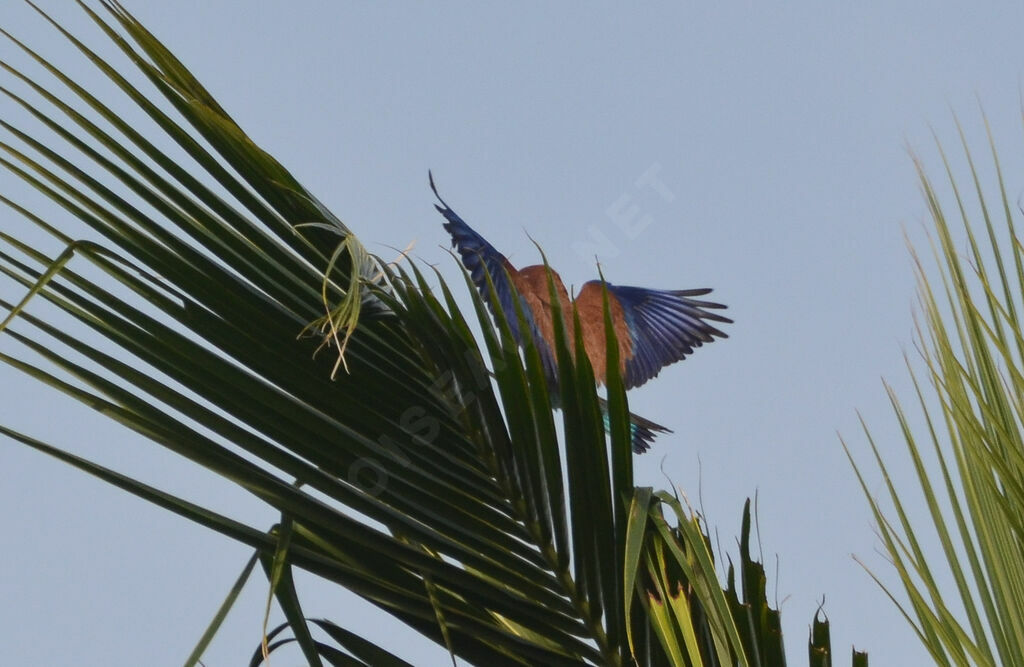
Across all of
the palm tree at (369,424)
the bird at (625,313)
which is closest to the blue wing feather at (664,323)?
the bird at (625,313)

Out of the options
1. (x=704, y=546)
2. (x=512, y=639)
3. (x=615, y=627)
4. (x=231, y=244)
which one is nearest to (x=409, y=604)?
(x=512, y=639)

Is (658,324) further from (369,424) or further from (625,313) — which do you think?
(369,424)

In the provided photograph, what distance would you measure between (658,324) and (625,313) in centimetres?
13

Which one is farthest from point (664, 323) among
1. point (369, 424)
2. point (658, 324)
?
point (369, 424)

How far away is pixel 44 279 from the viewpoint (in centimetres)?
129

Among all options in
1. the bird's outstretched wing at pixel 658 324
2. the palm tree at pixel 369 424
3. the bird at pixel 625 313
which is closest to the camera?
the palm tree at pixel 369 424

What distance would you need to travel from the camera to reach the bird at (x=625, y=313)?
350cm

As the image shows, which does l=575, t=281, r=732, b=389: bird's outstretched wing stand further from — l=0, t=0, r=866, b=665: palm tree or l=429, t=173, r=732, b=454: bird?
l=0, t=0, r=866, b=665: palm tree

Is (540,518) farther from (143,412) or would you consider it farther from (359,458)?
(143,412)

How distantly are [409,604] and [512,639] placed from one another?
14 cm

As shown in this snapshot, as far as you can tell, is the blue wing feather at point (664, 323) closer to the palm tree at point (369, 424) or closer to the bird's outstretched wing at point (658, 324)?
the bird's outstretched wing at point (658, 324)

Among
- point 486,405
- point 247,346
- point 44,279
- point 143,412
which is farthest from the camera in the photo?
point 486,405

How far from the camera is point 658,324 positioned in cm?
448

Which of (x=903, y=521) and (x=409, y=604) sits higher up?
(x=903, y=521)
